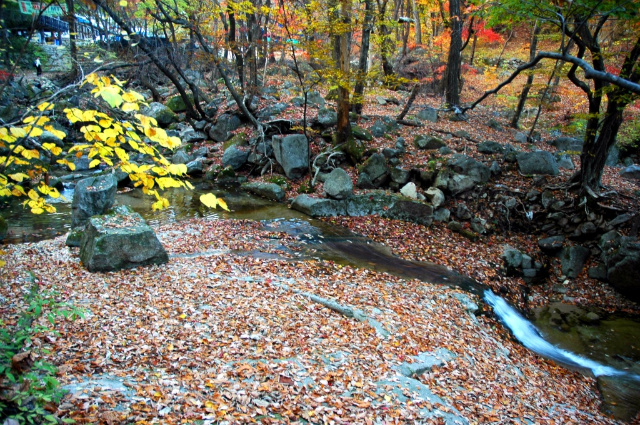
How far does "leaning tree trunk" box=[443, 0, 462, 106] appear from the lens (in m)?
17.0

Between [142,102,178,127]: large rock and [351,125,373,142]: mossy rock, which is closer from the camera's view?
[351,125,373,142]: mossy rock

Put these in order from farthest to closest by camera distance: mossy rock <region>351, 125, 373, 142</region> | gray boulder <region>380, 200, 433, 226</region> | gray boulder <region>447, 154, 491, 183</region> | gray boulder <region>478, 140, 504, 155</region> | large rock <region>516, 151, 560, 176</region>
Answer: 1. mossy rock <region>351, 125, 373, 142</region>
2. gray boulder <region>478, 140, 504, 155</region>
3. large rock <region>516, 151, 560, 176</region>
4. gray boulder <region>447, 154, 491, 183</region>
5. gray boulder <region>380, 200, 433, 226</region>

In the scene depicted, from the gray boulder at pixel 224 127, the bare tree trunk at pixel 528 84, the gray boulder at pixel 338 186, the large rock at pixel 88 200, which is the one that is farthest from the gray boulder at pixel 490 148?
the large rock at pixel 88 200

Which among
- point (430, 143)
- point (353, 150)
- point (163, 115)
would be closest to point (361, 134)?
point (353, 150)

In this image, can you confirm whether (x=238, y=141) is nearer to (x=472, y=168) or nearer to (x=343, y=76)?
(x=343, y=76)

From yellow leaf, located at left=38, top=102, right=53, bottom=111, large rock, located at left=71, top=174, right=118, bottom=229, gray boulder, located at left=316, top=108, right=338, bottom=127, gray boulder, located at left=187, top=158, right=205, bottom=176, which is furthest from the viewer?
gray boulder, located at left=316, top=108, right=338, bottom=127

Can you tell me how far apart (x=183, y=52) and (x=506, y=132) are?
18.7m

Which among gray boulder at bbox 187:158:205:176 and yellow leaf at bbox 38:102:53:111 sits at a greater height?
yellow leaf at bbox 38:102:53:111

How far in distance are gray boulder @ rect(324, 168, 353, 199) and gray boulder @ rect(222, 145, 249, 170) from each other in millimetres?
4900

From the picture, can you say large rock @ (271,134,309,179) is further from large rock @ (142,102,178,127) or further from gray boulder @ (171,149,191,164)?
large rock @ (142,102,178,127)

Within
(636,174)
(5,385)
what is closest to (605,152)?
(636,174)

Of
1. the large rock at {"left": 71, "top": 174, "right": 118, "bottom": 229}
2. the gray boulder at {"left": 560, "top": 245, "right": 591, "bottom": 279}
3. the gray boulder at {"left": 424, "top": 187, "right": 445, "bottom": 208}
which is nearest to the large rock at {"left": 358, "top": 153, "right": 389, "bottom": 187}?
the gray boulder at {"left": 424, "top": 187, "right": 445, "bottom": 208}

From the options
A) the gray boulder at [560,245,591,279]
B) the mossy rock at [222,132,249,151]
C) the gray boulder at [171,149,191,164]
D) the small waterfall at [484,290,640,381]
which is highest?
the mossy rock at [222,132,249,151]

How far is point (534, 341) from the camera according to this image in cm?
791
